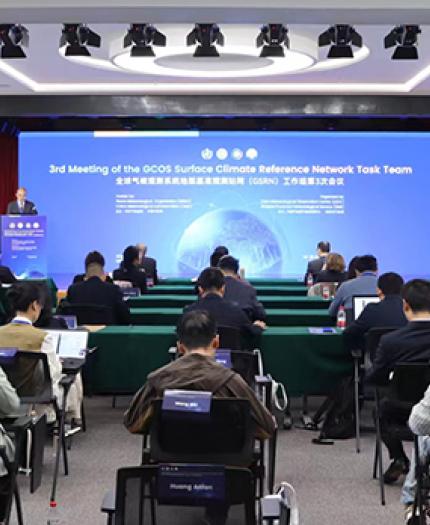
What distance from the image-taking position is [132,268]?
9.73 metres

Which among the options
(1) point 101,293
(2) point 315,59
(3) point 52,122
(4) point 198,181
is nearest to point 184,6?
(1) point 101,293

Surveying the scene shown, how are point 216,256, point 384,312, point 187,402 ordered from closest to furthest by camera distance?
point 187,402, point 384,312, point 216,256

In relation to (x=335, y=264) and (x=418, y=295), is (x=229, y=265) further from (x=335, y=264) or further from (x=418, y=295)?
(x=418, y=295)

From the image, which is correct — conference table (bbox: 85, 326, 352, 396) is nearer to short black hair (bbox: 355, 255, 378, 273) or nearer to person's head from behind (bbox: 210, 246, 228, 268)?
short black hair (bbox: 355, 255, 378, 273)

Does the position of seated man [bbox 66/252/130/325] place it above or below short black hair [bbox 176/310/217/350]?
below

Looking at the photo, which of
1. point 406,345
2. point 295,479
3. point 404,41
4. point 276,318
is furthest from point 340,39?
point 295,479

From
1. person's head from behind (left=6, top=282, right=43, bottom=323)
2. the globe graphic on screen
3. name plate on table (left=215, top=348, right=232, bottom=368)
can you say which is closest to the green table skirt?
person's head from behind (left=6, top=282, right=43, bottom=323)

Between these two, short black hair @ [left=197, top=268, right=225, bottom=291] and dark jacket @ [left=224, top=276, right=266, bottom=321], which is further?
dark jacket @ [left=224, top=276, right=266, bottom=321]

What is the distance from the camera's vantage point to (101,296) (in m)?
6.96

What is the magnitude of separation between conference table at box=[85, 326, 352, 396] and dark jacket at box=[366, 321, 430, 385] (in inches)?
57.0

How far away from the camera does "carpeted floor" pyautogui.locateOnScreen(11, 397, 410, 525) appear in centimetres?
408

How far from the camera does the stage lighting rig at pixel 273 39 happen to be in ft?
26.9

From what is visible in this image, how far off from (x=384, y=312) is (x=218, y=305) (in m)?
1.09

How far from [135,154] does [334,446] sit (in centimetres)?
951
